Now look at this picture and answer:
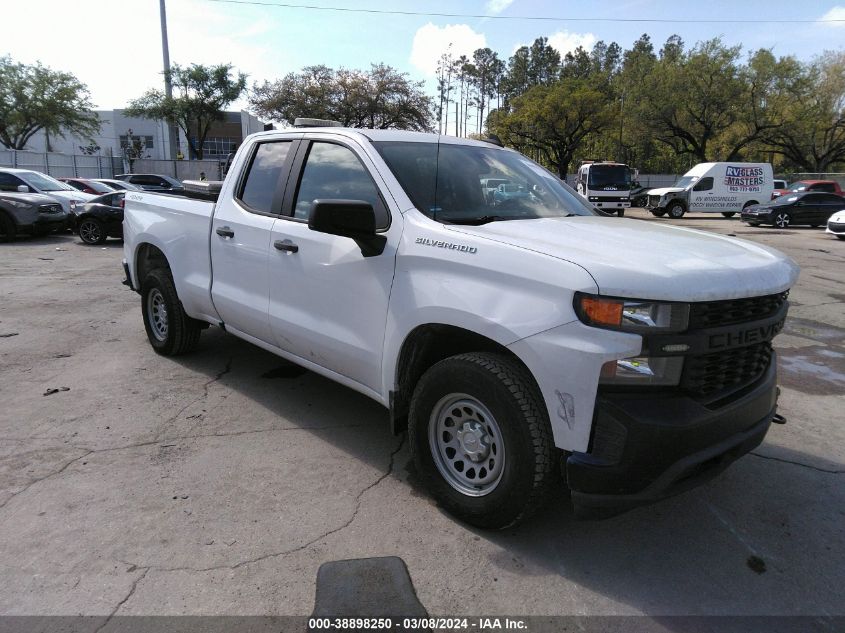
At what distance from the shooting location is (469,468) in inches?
116

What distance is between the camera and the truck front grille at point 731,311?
2363 millimetres

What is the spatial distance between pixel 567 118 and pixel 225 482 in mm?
46927

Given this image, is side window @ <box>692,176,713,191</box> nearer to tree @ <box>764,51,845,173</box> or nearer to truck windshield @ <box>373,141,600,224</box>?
tree @ <box>764,51,845,173</box>

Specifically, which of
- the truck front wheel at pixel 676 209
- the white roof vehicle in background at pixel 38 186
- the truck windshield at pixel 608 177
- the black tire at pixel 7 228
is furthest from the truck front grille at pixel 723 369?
the truck front wheel at pixel 676 209

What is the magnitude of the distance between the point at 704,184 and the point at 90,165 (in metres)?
35.9

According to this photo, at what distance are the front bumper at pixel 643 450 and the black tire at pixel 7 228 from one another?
16.9m

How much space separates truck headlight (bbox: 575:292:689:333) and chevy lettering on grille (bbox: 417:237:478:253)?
0.61 meters

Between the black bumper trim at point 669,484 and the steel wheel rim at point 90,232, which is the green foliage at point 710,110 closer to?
the steel wheel rim at point 90,232

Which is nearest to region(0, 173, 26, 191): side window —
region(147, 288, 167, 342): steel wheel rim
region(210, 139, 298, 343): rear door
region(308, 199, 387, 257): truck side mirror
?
region(147, 288, 167, 342): steel wheel rim

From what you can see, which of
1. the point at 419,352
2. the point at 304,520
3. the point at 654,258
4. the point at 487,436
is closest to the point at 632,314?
the point at 654,258

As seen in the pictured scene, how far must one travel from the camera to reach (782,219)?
23.3 metres

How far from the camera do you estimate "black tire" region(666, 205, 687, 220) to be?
27984mm

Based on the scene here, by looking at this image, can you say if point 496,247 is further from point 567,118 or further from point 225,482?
point 567,118

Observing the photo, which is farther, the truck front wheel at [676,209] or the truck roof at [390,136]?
the truck front wheel at [676,209]
